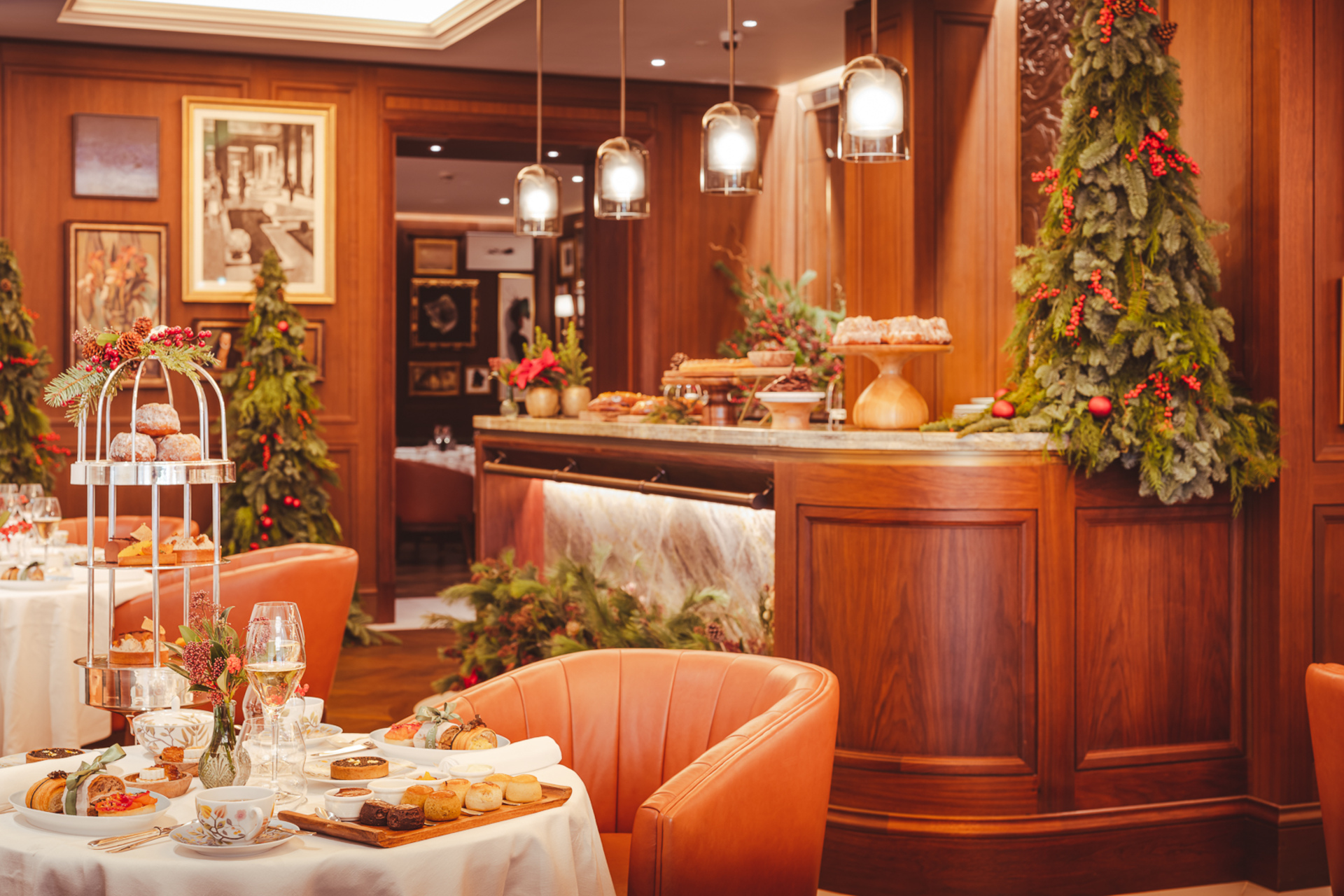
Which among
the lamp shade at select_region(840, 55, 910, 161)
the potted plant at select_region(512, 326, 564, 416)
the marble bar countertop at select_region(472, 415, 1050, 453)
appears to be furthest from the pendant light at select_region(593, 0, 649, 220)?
the potted plant at select_region(512, 326, 564, 416)

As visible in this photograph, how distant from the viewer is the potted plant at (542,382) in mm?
6590

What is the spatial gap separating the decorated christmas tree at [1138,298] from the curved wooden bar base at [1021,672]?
0.67ft

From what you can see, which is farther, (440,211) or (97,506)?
(440,211)

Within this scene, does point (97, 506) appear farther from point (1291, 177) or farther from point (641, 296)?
point (1291, 177)

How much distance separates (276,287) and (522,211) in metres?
2.95

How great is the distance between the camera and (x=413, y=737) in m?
2.30

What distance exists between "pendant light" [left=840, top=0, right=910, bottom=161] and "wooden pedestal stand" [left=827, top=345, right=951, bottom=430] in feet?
2.88

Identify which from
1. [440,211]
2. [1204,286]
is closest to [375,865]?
[1204,286]

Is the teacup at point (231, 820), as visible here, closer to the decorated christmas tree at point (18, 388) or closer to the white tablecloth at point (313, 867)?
the white tablecloth at point (313, 867)

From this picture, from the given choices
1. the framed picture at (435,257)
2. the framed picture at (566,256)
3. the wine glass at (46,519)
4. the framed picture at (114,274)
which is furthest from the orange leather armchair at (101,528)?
the framed picture at (435,257)

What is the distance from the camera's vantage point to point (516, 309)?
15891 mm

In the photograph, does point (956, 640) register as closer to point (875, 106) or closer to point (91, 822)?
point (875, 106)

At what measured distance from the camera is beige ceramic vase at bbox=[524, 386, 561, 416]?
21.6ft

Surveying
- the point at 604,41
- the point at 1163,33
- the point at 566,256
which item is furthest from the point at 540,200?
the point at 566,256
